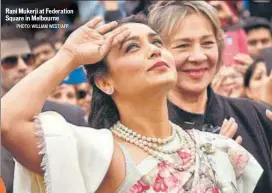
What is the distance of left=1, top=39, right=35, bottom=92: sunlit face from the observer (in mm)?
1477

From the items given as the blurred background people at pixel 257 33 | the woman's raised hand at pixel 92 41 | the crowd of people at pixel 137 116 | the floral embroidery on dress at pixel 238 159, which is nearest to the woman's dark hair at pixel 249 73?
the blurred background people at pixel 257 33

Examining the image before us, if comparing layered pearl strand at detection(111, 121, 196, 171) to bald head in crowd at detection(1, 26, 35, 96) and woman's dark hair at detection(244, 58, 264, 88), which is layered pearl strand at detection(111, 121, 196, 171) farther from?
woman's dark hair at detection(244, 58, 264, 88)

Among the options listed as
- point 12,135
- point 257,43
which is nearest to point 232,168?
point 12,135

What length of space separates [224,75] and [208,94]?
12.8 inches

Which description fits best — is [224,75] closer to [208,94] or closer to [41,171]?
[208,94]

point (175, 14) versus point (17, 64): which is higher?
point (175, 14)

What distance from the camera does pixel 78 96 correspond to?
1.72 metres

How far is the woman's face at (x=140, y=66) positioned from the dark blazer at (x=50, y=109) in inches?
7.4

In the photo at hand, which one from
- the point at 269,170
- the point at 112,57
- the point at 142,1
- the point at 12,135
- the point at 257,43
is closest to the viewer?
the point at 12,135

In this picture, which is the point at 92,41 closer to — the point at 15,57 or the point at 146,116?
the point at 146,116

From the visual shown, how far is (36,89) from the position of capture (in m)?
1.12

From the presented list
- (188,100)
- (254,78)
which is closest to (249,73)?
(254,78)

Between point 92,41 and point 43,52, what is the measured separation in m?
0.48

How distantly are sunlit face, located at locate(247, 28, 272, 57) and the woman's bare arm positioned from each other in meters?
0.92
